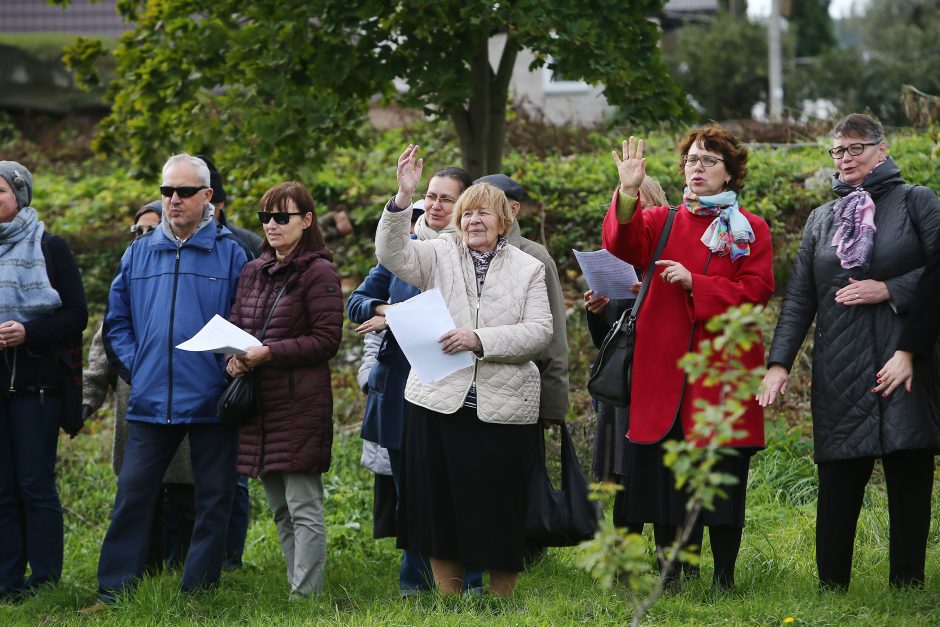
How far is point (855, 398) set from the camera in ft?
16.8

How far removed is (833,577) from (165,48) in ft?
21.5

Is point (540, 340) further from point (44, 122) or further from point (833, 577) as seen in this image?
point (44, 122)

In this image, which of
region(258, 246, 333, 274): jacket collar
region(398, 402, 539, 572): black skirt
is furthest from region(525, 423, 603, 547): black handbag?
region(258, 246, 333, 274): jacket collar

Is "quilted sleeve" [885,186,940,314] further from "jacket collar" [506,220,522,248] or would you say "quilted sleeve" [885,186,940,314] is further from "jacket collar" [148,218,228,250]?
"jacket collar" [148,218,228,250]

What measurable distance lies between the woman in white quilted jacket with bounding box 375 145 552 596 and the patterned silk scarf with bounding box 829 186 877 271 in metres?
1.30

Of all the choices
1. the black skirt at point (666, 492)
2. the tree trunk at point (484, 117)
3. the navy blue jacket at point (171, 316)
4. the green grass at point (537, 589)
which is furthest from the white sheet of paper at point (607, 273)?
the tree trunk at point (484, 117)

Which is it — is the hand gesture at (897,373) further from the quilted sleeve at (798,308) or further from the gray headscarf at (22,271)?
the gray headscarf at (22,271)

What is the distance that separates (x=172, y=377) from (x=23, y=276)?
3.45ft

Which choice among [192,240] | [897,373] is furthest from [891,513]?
[192,240]

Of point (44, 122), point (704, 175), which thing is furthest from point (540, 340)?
point (44, 122)

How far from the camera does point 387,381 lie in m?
5.84

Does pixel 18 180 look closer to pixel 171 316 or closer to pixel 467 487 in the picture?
pixel 171 316

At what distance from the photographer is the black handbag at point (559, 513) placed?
543cm

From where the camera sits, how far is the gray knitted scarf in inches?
→ 241
